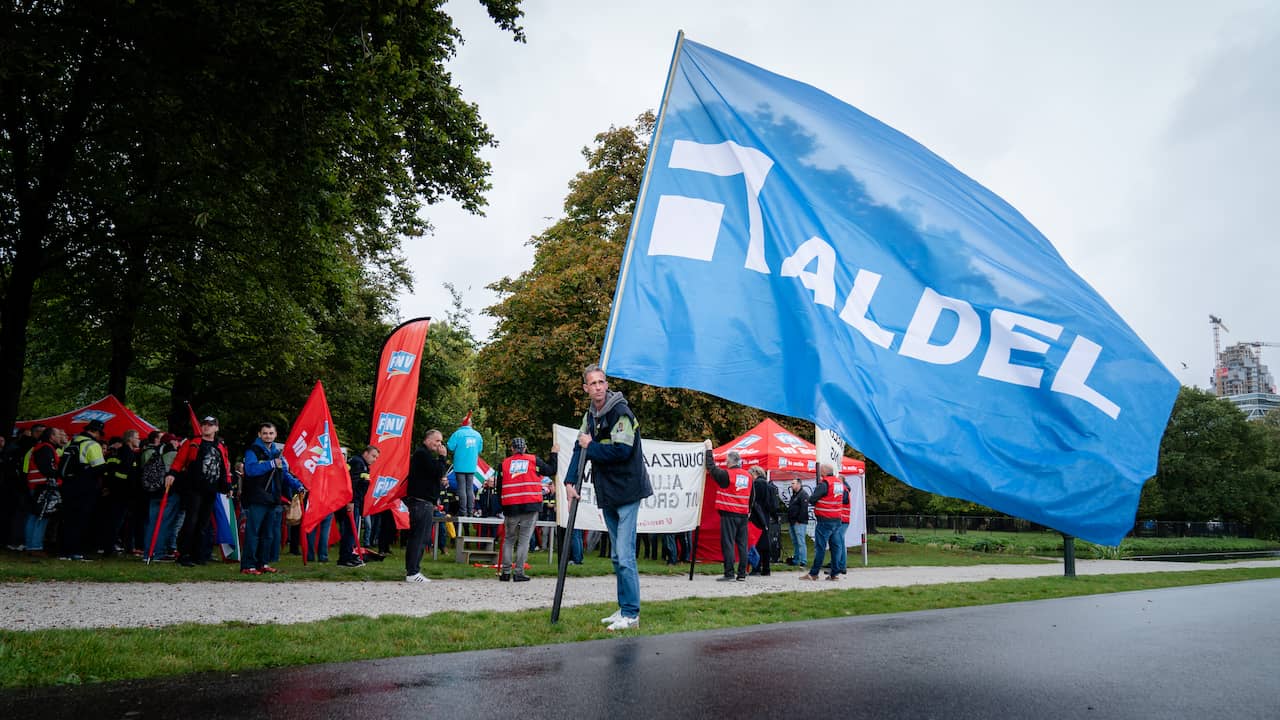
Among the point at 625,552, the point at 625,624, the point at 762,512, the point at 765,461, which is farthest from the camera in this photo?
the point at 765,461

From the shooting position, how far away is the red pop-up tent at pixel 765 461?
19.3 m

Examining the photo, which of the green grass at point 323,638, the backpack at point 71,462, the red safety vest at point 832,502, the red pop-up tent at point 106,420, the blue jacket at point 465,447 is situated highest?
the red pop-up tent at point 106,420

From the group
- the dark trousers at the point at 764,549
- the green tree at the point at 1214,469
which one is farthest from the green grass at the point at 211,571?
the green tree at the point at 1214,469

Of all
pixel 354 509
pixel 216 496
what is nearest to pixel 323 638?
pixel 216 496

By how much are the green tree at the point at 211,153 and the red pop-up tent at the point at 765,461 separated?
839 cm

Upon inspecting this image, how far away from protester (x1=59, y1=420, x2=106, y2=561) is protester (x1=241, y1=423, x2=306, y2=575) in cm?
300

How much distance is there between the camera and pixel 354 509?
49.8ft

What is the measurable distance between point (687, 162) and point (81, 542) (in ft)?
41.2

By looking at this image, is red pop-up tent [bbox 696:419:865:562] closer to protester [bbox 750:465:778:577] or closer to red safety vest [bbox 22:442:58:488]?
protester [bbox 750:465:778:577]

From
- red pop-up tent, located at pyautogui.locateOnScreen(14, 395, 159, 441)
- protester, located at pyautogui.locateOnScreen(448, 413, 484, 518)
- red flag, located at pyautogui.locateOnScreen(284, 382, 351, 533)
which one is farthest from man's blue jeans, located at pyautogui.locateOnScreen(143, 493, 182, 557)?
red pop-up tent, located at pyautogui.locateOnScreen(14, 395, 159, 441)

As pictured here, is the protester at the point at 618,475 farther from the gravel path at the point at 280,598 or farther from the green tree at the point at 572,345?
the green tree at the point at 572,345

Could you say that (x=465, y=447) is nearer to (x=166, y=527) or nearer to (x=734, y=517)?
(x=166, y=527)

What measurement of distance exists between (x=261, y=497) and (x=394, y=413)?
2504mm

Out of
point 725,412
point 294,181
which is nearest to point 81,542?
point 294,181
